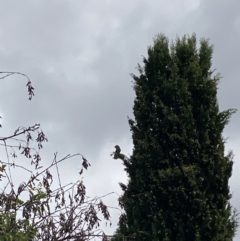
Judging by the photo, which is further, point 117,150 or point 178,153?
point 117,150

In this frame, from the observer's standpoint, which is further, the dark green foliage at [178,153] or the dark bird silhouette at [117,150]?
the dark bird silhouette at [117,150]

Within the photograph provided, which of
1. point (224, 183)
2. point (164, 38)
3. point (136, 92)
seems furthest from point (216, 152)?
point (164, 38)

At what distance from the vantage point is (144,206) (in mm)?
14969

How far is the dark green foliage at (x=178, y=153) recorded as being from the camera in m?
14.4

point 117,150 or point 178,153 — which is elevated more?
point 117,150

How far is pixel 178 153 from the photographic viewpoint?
49.9 ft

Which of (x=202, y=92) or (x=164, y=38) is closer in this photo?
(x=202, y=92)

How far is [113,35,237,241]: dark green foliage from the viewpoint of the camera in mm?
14430

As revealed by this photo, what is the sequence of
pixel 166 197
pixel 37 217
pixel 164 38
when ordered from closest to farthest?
pixel 37 217 → pixel 166 197 → pixel 164 38

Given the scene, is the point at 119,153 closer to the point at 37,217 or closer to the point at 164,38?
the point at 164,38

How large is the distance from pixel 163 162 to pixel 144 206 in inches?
49.4

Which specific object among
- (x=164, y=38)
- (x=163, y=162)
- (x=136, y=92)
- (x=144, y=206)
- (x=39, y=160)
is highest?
(x=164, y=38)

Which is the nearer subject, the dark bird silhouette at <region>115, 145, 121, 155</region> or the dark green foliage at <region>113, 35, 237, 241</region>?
the dark green foliage at <region>113, 35, 237, 241</region>

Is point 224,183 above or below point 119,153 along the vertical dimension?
below
